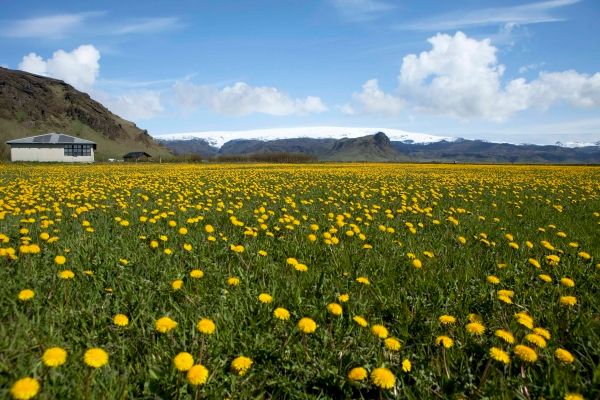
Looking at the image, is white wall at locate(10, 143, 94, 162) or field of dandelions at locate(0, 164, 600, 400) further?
white wall at locate(10, 143, 94, 162)

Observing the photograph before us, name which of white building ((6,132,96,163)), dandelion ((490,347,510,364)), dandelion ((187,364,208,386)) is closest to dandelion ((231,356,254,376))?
dandelion ((187,364,208,386))

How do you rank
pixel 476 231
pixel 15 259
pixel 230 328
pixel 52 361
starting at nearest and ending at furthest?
pixel 52 361 < pixel 230 328 < pixel 15 259 < pixel 476 231

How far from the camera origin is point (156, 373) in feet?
6.67

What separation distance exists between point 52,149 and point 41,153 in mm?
2180

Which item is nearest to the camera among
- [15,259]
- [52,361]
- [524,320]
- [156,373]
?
[52,361]

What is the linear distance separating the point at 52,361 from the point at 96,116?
232263 millimetres

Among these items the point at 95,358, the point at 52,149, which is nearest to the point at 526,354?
the point at 95,358

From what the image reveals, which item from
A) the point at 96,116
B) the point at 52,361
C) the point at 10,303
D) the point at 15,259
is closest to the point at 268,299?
the point at 52,361

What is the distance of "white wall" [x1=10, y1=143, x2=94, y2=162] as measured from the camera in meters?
70.5

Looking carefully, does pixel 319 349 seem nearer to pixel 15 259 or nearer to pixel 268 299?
pixel 268 299

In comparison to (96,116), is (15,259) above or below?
below

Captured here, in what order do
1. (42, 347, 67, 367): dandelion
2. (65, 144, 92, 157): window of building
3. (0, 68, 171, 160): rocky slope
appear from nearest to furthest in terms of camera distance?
(42, 347, 67, 367): dandelion, (65, 144, 92, 157): window of building, (0, 68, 171, 160): rocky slope

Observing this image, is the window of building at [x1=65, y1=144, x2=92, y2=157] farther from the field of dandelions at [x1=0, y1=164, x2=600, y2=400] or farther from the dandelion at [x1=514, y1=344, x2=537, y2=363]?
the dandelion at [x1=514, y1=344, x2=537, y2=363]

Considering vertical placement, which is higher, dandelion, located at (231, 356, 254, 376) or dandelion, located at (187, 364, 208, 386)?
dandelion, located at (187, 364, 208, 386)
